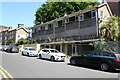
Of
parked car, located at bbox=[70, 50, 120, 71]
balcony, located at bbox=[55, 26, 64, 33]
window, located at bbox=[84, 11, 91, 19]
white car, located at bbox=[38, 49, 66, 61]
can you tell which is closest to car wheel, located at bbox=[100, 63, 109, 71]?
parked car, located at bbox=[70, 50, 120, 71]

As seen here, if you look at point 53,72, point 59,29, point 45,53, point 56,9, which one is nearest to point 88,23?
point 45,53

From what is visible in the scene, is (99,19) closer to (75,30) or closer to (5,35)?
(75,30)

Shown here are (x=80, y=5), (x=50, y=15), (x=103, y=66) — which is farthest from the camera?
(x=50, y=15)

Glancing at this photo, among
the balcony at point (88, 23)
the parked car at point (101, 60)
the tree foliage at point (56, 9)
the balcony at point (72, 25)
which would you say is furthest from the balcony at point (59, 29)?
the parked car at point (101, 60)

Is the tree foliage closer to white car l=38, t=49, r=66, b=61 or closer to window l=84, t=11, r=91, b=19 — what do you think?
window l=84, t=11, r=91, b=19

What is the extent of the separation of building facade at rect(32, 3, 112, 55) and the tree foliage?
1010cm

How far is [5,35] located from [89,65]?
250 ft

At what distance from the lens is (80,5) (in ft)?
174

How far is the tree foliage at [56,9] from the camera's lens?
52969mm

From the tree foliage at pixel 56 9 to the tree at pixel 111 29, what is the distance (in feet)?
71.4

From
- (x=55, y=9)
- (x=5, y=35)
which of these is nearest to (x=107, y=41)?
(x=55, y=9)

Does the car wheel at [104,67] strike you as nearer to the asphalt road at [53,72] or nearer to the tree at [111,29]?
the asphalt road at [53,72]

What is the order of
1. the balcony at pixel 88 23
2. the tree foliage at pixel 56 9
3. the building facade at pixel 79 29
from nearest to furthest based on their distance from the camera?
the building facade at pixel 79 29, the balcony at pixel 88 23, the tree foliage at pixel 56 9

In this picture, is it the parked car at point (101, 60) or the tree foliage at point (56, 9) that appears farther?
the tree foliage at point (56, 9)
